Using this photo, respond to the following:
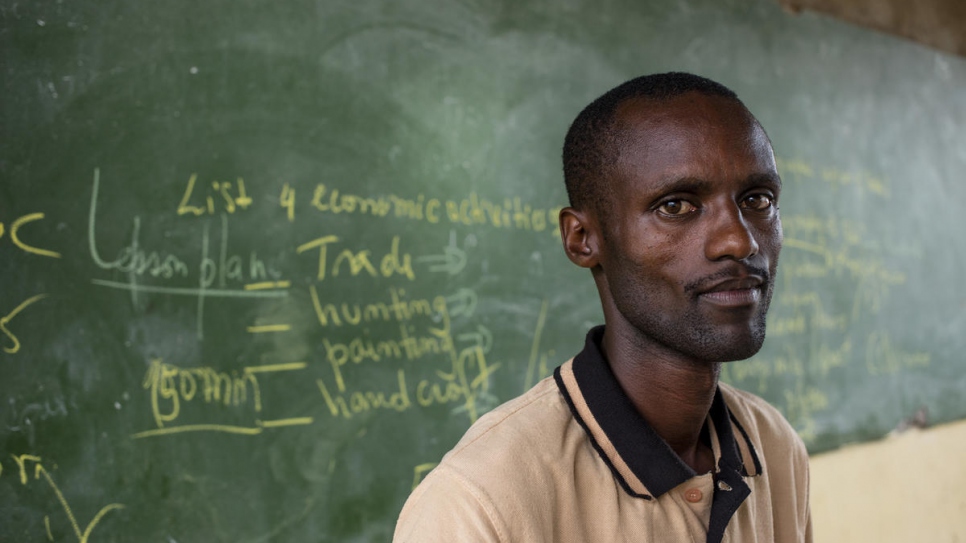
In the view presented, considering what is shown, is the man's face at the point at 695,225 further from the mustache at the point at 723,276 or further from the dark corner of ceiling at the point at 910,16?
the dark corner of ceiling at the point at 910,16

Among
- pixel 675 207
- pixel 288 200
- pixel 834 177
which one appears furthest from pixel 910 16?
Result: pixel 675 207

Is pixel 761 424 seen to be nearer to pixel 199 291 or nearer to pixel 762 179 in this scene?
pixel 762 179

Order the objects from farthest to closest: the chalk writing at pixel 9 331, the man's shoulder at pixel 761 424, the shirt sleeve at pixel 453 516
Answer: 1. the chalk writing at pixel 9 331
2. the man's shoulder at pixel 761 424
3. the shirt sleeve at pixel 453 516

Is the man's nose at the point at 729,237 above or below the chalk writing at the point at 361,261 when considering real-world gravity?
below

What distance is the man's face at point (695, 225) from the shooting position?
3.08ft

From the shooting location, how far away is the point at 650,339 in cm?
100

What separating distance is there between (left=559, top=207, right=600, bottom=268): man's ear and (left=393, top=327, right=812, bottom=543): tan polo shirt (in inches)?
4.0

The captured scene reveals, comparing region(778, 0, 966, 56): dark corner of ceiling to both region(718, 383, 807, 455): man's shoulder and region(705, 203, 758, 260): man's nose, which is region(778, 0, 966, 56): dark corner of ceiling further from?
region(705, 203, 758, 260): man's nose

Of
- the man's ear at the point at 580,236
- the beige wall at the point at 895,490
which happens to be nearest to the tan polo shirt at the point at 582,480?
the man's ear at the point at 580,236

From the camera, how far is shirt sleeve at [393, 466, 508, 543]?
0.81 meters

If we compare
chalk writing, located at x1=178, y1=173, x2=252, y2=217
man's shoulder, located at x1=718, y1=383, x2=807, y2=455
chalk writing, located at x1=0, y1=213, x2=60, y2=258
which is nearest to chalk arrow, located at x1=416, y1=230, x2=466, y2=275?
chalk writing, located at x1=178, y1=173, x2=252, y2=217

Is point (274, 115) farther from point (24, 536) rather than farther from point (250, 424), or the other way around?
point (24, 536)

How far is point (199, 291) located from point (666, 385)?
3.95 ft

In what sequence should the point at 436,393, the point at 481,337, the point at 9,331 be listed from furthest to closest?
the point at 481,337 → the point at 436,393 → the point at 9,331
